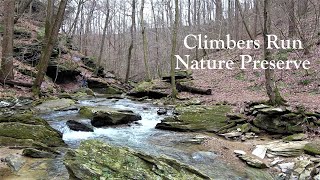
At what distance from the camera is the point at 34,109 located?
1219 centimetres

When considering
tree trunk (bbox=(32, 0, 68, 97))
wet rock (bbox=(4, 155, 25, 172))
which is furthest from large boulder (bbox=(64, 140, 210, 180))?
tree trunk (bbox=(32, 0, 68, 97))

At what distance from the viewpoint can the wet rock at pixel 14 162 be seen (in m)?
5.51

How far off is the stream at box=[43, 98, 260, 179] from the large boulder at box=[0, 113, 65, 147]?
0.53m

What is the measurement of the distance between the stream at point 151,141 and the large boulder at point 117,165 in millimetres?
805

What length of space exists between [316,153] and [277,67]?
1344 centimetres

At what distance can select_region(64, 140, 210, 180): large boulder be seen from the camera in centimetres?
471

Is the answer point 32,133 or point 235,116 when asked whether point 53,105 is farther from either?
point 235,116

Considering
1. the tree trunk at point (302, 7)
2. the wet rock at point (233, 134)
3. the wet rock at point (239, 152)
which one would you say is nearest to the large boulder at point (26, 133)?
the wet rock at point (239, 152)

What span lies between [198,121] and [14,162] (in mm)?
6362

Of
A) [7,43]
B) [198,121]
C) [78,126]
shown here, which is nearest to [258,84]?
[198,121]

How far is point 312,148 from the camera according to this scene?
7562 millimetres

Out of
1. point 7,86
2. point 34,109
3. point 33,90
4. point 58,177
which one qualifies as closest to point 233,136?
point 58,177

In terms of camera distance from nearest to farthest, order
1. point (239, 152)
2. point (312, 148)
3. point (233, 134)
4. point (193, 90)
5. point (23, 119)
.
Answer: point (312, 148) → point (239, 152) → point (23, 119) → point (233, 134) → point (193, 90)

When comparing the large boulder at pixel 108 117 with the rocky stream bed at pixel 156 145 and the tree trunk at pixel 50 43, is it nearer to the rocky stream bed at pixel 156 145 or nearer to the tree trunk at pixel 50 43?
the rocky stream bed at pixel 156 145
